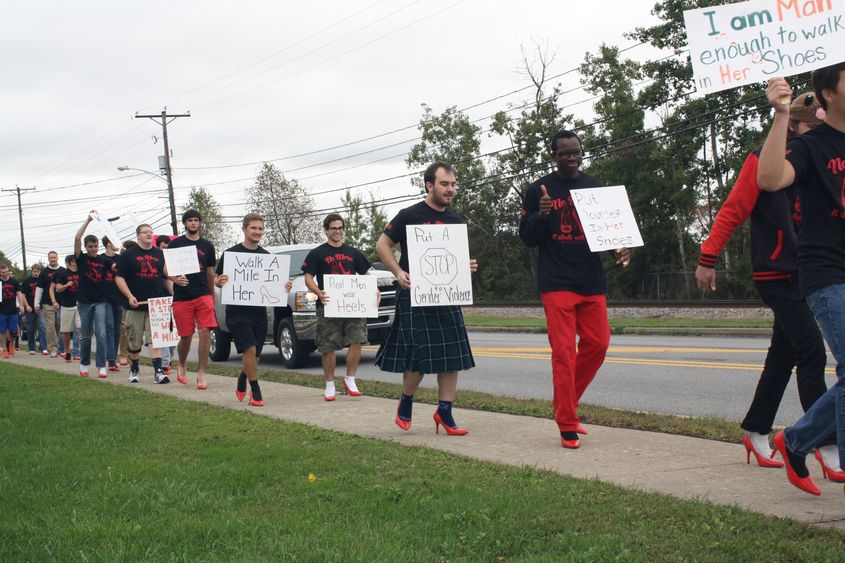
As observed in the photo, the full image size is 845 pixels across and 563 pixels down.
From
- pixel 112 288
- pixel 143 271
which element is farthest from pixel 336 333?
pixel 112 288

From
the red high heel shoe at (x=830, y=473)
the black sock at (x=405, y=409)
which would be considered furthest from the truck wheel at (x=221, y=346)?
the red high heel shoe at (x=830, y=473)

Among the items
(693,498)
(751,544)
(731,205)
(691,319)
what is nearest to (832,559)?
(751,544)

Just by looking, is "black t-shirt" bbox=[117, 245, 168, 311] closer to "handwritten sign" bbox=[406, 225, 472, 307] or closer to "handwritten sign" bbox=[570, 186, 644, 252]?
"handwritten sign" bbox=[406, 225, 472, 307]

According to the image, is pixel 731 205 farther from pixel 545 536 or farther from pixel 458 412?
pixel 458 412

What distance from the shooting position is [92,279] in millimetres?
14070

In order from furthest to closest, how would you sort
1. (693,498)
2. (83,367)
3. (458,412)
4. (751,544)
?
1. (83,367)
2. (458,412)
3. (693,498)
4. (751,544)

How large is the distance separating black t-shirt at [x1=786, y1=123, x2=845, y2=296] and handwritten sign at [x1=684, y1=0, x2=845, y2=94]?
1.29 ft

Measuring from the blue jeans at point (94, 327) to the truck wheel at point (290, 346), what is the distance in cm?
290

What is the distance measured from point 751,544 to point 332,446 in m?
3.44

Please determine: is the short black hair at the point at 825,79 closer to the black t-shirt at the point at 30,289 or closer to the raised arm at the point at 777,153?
the raised arm at the point at 777,153

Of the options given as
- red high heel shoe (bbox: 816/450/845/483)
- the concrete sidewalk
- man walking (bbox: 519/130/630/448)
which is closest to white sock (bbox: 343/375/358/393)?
the concrete sidewalk

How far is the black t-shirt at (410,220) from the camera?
739 centimetres

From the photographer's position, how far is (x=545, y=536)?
4.09 metres

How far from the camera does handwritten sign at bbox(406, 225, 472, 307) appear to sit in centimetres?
729
